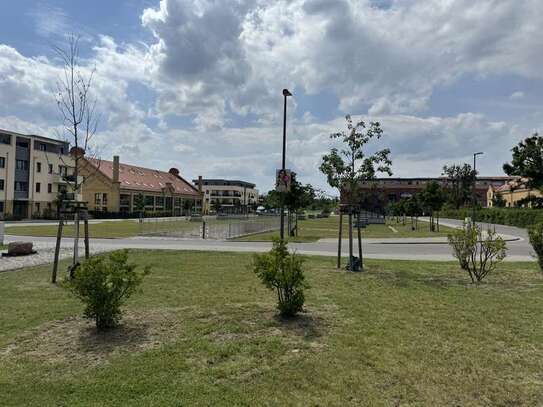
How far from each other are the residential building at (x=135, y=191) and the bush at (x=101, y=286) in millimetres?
54982

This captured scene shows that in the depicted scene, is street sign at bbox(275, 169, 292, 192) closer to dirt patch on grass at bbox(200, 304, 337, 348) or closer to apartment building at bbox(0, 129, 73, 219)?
dirt patch on grass at bbox(200, 304, 337, 348)

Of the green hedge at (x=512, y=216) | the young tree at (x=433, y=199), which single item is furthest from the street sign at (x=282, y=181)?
the green hedge at (x=512, y=216)

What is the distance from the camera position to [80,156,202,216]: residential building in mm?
70438

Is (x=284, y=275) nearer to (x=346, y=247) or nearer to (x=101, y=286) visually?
(x=101, y=286)

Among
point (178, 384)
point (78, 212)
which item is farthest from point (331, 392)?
point (78, 212)

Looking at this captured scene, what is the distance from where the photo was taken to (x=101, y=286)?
582 cm

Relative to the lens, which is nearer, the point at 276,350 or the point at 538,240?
the point at 276,350

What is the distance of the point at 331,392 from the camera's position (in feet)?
13.5

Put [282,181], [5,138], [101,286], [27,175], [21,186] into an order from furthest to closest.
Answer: [27,175]
[21,186]
[5,138]
[282,181]
[101,286]

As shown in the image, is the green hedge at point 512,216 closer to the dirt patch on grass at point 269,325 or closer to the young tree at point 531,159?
the young tree at point 531,159

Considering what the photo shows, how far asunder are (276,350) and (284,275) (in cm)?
Result: 150

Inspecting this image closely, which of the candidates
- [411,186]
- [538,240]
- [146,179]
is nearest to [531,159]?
[538,240]

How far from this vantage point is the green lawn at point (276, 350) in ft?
13.4

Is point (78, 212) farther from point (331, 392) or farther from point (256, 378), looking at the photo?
point (331, 392)
